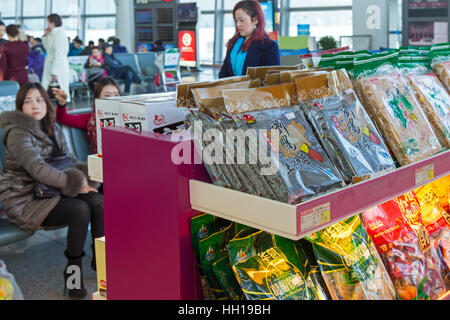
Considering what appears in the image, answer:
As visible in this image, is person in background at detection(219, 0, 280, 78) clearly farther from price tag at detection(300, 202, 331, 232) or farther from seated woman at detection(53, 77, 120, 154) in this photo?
price tag at detection(300, 202, 331, 232)

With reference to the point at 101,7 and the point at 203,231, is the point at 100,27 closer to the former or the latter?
the point at 101,7

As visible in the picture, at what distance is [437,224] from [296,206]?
3.01 feet

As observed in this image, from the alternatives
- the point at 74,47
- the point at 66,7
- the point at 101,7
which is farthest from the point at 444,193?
the point at 66,7

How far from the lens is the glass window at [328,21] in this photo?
44.7ft

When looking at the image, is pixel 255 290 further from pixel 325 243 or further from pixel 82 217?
pixel 82 217

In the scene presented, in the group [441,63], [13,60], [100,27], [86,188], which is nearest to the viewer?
Result: [441,63]

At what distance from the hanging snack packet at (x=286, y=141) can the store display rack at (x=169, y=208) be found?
0.20 ft

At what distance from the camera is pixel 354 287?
1436 mm

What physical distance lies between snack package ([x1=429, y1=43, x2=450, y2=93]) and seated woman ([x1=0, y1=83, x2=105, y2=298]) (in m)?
2.12

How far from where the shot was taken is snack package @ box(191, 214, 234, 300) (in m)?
1.38

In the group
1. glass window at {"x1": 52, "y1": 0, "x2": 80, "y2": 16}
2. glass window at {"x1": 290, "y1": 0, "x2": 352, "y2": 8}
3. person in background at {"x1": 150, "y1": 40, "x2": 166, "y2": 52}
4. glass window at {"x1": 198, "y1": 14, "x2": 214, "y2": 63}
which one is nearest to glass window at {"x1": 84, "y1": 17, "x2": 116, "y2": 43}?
glass window at {"x1": 52, "y1": 0, "x2": 80, "y2": 16}

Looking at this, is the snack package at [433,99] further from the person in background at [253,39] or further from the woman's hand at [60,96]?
the woman's hand at [60,96]

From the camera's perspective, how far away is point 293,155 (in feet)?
4.41
